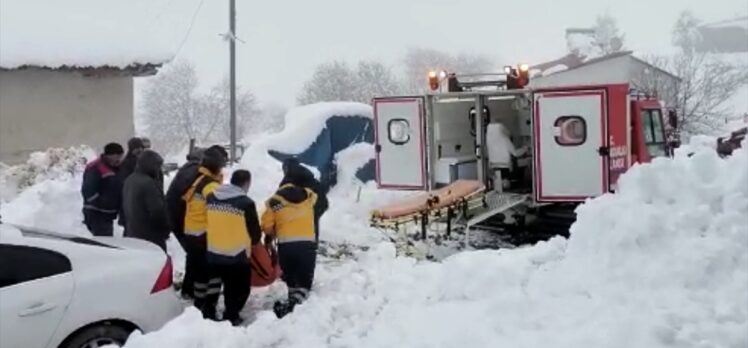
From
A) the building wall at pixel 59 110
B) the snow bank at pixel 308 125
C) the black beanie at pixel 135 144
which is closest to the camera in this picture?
the black beanie at pixel 135 144

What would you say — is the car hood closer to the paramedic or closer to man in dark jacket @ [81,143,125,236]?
man in dark jacket @ [81,143,125,236]

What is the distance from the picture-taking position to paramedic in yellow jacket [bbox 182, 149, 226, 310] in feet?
25.6

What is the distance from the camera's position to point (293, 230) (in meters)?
7.74

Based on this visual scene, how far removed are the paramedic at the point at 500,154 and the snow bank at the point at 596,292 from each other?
5.82 meters

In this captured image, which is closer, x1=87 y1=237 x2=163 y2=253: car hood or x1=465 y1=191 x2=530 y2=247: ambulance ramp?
x1=87 y1=237 x2=163 y2=253: car hood

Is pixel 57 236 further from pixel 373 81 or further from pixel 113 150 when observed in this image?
pixel 373 81

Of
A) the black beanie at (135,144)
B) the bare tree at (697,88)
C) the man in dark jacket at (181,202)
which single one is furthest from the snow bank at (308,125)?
the bare tree at (697,88)

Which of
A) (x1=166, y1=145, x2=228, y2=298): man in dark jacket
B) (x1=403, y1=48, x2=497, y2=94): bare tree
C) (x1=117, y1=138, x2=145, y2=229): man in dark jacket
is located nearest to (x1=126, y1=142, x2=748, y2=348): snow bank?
(x1=166, y1=145, x2=228, y2=298): man in dark jacket

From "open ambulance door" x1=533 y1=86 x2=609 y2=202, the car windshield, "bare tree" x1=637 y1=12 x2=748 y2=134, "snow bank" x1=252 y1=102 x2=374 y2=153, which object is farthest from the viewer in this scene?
"bare tree" x1=637 y1=12 x2=748 y2=134

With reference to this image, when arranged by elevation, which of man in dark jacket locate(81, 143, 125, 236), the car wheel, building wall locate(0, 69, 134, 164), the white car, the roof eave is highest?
the roof eave

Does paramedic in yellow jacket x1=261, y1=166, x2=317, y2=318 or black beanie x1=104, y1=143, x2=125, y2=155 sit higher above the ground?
black beanie x1=104, y1=143, x2=125, y2=155

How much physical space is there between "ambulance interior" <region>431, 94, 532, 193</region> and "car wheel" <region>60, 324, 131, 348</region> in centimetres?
715

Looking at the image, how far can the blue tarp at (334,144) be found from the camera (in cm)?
1683

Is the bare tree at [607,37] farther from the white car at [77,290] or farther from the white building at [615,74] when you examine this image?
the white car at [77,290]
